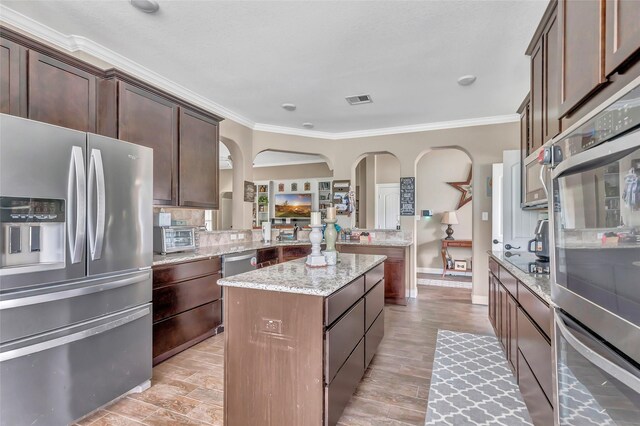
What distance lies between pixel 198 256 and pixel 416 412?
7.43 ft

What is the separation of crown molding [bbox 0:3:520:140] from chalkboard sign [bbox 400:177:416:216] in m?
0.81

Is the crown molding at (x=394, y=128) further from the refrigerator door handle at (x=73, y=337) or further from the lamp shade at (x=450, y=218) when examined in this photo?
the refrigerator door handle at (x=73, y=337)

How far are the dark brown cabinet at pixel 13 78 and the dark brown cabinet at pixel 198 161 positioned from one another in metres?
1.28

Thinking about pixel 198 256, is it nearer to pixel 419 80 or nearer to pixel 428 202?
pixel 419 80

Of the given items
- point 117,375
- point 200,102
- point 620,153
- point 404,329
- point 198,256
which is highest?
point 200,102

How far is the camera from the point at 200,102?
12.9ft

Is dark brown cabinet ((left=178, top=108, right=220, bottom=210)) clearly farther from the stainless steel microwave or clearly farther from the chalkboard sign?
the chalkboard sign

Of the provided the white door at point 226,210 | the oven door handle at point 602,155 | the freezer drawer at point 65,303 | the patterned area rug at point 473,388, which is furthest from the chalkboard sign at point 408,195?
the white door at point 226,210

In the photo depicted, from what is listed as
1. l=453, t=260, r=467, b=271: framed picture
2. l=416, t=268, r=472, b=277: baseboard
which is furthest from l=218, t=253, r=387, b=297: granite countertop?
l=416, t=268, r=472, b=277: baseboard

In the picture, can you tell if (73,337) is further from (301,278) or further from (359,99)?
(359,99)

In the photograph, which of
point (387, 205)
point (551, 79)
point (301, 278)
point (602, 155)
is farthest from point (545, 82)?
point (387, 205)

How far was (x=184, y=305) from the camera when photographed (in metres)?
2.90

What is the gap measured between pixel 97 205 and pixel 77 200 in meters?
0.12

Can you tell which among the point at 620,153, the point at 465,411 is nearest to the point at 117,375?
the point at 465,411
